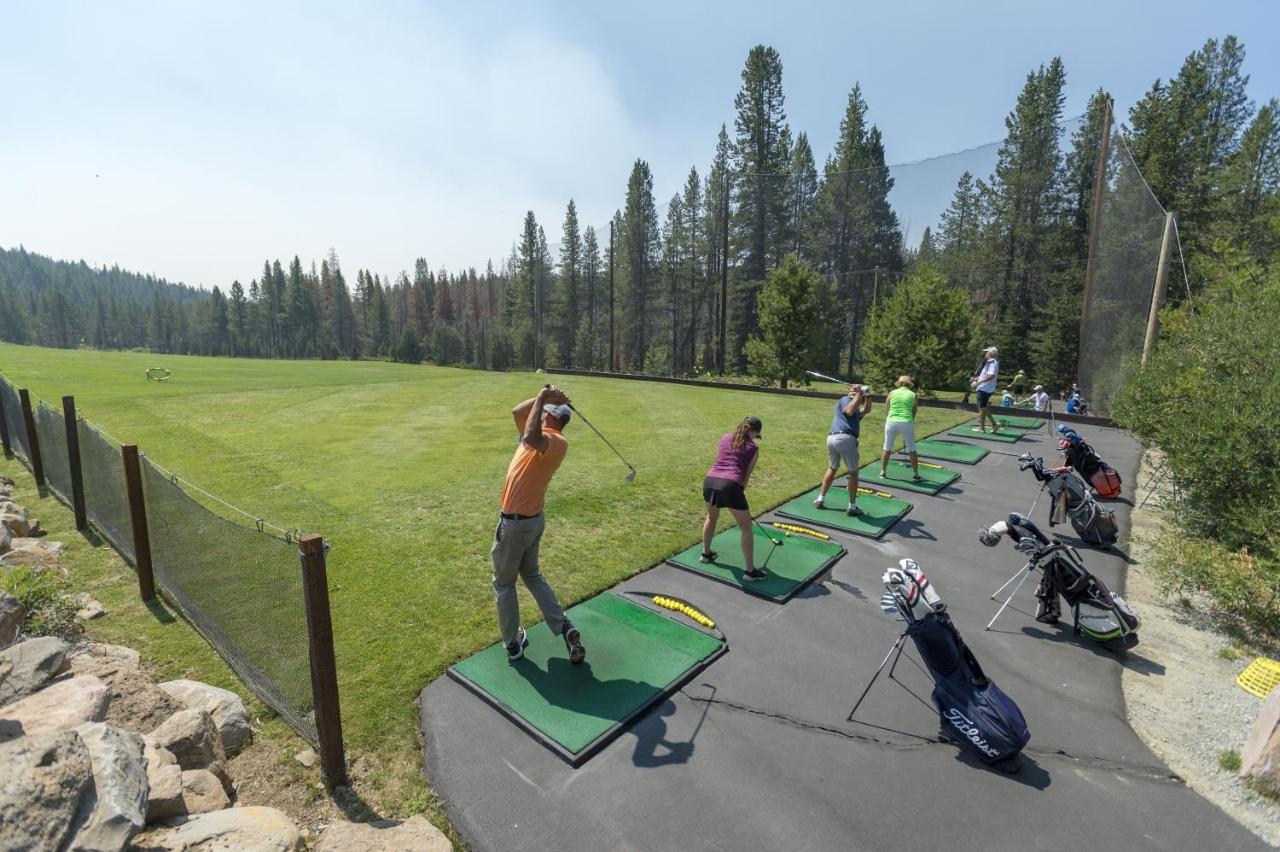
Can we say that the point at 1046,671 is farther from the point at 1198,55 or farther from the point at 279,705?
the point at 1198,55

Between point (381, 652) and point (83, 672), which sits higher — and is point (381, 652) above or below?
below

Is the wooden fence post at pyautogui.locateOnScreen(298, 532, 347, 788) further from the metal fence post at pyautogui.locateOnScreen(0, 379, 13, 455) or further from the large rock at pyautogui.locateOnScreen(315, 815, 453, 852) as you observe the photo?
the metal fence post at pyautogui.locateOnScreen(0, 379, 13, 455)

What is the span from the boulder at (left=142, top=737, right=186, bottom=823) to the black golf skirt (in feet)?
15.2

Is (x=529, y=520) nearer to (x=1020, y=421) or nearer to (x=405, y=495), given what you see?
(x=405, y=495)

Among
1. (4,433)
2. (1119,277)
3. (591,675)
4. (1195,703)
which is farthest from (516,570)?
(1119,277)

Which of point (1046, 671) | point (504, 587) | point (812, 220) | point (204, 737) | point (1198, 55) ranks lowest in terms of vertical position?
point (1046, 671)

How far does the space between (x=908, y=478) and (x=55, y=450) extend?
14.2m

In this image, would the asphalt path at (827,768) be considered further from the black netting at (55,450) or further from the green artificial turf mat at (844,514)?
the black netting at (55,450)

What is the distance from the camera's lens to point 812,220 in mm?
39688

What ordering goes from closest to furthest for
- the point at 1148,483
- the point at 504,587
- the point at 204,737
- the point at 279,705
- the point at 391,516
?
1. the point at 204,737
2. the point at 279,705
3. the point at 504,587
4. the point at 391,516
5. the point at 1148,483

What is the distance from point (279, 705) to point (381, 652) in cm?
87

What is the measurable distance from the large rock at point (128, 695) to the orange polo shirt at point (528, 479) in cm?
245

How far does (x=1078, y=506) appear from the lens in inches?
306

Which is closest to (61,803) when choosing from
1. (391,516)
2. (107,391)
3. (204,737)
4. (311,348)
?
(204,737)
